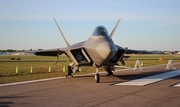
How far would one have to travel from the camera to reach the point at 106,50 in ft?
36.9

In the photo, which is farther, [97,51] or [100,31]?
[100,31]

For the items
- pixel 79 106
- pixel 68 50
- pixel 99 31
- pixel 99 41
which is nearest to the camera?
pixel 79 106

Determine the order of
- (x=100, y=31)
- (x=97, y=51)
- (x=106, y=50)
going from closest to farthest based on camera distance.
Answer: (x=106, y=50)
(x=97, y=51)
(x=100, y=31)

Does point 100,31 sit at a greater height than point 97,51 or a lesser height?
greater

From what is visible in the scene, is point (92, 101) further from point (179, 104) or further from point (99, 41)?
point (99, 41)

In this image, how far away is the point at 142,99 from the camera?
24.6 feet

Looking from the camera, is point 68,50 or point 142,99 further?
point 68,50

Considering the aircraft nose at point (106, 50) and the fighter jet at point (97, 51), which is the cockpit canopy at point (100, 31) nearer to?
the fighter jet at point (97, 51)

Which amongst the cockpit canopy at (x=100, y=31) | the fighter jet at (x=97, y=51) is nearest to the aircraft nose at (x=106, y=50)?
the fighter jet at (x=97, y=51)

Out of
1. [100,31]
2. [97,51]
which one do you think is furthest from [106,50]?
[100,31]

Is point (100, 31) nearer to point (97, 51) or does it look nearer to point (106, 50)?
point (97, 51)

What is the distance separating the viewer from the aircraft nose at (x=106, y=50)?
11.2 metres

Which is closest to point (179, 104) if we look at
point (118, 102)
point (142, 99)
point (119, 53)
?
point (142, 99)

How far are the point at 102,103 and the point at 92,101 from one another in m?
0.47
